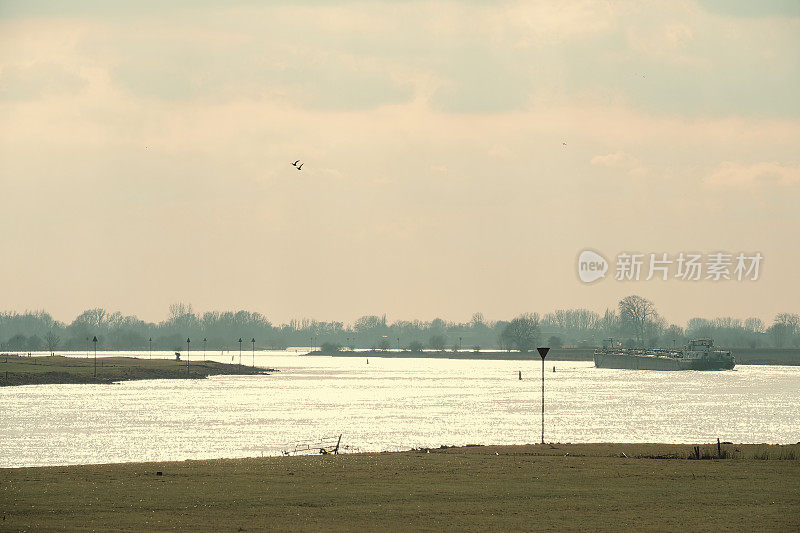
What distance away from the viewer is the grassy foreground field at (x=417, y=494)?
25688 mm

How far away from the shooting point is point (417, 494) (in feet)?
102

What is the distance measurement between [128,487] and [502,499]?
40.4ft

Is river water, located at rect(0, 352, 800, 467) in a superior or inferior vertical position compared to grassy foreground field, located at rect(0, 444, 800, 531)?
inferior

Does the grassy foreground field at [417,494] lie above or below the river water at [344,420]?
above

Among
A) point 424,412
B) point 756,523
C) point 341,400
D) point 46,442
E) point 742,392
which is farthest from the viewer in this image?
point 742,392

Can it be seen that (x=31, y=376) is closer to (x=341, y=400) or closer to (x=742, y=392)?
(x=341, y=400)

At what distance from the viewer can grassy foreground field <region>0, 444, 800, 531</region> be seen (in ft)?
84.3

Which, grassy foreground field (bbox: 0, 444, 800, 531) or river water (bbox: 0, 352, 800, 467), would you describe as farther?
river water (bbox: 0, 352, 800, 467)

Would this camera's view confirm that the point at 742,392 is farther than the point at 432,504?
Yes

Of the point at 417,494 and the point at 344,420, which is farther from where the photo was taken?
the point at 344,420

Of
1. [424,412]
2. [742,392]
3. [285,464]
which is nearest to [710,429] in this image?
[424,412]

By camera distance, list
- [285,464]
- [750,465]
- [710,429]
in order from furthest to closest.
→ [710,429] < [285,464] < [750,465]

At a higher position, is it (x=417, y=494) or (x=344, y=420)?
(x=417, y=494)

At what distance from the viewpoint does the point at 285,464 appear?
41.7 meters
